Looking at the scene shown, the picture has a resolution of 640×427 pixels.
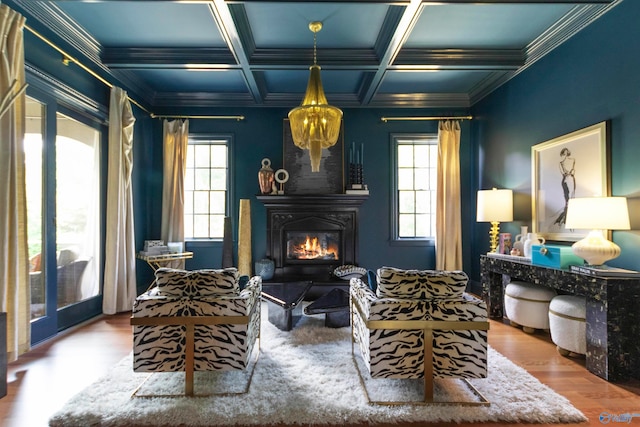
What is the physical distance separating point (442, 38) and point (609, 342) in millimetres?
3178

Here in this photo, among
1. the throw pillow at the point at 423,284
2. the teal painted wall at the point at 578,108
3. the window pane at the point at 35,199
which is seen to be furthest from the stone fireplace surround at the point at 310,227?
the throw pillow at the point at 423,284

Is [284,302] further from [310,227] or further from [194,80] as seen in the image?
[194,80]

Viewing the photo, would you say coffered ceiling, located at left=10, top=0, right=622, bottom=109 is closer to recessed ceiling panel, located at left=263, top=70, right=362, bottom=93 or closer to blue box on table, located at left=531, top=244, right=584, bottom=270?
recessed ceiling panel, located at left=263, top=70, right=362, bottom=93

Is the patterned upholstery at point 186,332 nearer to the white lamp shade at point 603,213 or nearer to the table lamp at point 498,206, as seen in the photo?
the white lamp shade at point 603,213

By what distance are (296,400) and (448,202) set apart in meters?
3.93

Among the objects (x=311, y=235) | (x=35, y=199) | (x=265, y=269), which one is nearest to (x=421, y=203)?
(x=311, y=235)

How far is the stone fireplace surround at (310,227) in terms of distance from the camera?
5066 mm

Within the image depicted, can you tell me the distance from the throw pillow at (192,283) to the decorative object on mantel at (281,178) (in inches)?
117

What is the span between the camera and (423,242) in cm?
522

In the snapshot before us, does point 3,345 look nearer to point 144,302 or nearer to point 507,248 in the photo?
point 144,302

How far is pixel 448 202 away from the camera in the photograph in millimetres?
5039

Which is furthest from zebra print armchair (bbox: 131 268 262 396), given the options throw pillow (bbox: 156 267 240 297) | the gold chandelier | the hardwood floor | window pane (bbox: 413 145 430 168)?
window pane (bbox: 413 145 430 168)

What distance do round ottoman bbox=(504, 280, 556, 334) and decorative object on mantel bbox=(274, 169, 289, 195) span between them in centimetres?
326

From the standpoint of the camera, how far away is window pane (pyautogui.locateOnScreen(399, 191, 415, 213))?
5379 millimetres
